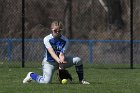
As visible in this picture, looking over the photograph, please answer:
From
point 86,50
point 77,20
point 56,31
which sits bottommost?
point 86,50

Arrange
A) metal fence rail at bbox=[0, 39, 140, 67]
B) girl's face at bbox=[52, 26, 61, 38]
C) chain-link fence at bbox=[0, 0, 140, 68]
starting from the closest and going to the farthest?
girl's face at bbox=[52, 26, 61, 38] → metal fence rail at bbox=[0, 39, 140, 67] → chain-link fence at bbox=[0, 0, 140, 68]

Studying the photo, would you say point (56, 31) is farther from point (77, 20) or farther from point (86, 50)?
point (77, 20)

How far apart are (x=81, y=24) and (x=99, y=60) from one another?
20.5ft

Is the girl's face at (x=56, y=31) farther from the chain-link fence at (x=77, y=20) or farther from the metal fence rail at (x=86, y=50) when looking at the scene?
the chain-link fence at (x=77, y=20)

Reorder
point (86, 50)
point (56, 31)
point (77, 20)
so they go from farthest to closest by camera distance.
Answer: point (77, 20) → point (86, 50) → point (56, 31)

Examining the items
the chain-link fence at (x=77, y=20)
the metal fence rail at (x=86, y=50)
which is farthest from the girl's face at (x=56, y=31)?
the chain-link fence at (x=77, y=20)

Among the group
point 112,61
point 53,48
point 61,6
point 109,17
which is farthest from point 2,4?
point 53,48

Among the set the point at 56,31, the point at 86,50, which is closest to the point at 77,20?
the point at 86,50

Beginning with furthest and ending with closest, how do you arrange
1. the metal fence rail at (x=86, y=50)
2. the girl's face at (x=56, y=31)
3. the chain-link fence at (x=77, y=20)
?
the chain-link fence at (x=77, y=20) < the metal fence rail at (x=86, y=50) < the girl's face at (x=56, y=31)

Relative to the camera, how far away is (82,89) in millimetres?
11195

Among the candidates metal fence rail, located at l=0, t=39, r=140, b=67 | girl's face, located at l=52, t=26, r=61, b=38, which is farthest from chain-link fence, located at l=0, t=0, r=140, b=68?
girl's face, located at l=52, t=26, r=61, b=38

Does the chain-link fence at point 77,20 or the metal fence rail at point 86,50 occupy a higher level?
the chain-link fence at point 77,20

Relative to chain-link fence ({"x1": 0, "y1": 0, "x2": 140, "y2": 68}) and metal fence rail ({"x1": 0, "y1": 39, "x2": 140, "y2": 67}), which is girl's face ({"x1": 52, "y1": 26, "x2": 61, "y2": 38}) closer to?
metal fence rail ({"x1": 0, "y1": 39, "x2": 140, "y2": 67})

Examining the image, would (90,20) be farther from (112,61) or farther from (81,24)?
(112,61)
